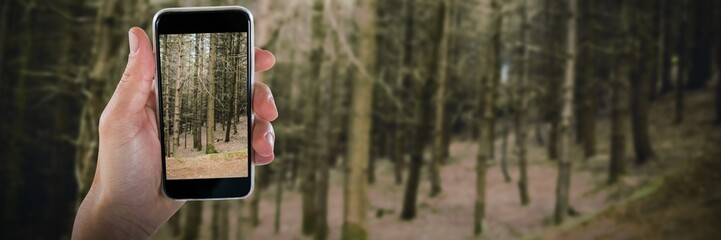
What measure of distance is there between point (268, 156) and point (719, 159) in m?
5.75

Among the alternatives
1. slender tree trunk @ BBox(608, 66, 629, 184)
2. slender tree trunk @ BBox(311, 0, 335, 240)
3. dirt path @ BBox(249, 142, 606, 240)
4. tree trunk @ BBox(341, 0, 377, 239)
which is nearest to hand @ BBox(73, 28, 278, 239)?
tree trunk @ BBox(341, 0, 377, 239)

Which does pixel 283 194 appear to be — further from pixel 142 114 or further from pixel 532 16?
pixel 142 114

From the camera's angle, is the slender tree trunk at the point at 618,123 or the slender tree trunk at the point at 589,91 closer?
the slender tree trunk at the point at 618,123

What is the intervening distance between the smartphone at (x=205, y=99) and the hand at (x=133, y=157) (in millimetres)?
36

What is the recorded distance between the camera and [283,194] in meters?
6.80

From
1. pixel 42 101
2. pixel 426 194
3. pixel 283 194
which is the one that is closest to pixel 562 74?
pixel 426 194

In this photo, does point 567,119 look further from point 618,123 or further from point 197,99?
point 197,99

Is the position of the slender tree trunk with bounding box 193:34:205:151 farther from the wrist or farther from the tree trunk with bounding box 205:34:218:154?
the wrist

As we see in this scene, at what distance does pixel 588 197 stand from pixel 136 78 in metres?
5.45

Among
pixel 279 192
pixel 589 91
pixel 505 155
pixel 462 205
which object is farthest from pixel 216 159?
pixel 589 91

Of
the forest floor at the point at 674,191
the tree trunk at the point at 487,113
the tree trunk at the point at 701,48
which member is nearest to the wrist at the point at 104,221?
the tree trunk at the point at 487,113

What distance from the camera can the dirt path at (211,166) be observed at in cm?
141

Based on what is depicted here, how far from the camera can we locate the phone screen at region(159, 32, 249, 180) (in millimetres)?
1424

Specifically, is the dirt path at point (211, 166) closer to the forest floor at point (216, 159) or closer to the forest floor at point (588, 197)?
the forest floor at point (216, 159)
